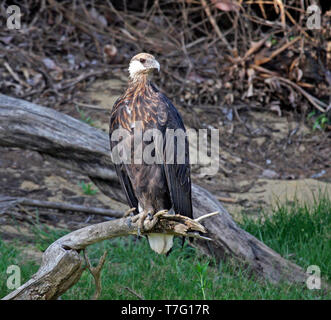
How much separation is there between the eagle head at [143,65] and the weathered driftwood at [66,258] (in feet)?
3.93

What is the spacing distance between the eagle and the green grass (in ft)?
1.13

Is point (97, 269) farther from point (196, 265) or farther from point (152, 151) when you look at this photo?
point (196, 265)

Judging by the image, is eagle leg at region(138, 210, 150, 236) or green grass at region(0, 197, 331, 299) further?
green grass at region(0, 197, 331, 299)

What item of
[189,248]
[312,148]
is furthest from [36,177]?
[312,148]

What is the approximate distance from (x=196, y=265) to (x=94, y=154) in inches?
48.9

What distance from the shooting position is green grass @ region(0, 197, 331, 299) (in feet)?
13.9

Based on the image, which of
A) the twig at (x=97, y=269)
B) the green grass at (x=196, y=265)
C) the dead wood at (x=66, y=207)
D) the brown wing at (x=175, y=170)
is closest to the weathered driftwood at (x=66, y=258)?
the twig at (x=97, y=269)

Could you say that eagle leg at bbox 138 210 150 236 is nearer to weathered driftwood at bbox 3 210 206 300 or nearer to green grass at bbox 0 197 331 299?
weathered driftwood at bbox 3 210 206 300

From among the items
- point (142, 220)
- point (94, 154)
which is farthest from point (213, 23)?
point (142, 220)

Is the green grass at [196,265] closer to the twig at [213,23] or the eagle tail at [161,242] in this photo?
the eagle tail at [161,242]

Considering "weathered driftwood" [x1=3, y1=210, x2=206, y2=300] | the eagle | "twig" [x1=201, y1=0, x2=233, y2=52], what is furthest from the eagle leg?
"twig" [x1=201, y1=0, x2=233, y2=52]

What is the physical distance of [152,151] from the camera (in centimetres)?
396

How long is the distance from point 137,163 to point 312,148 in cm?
394

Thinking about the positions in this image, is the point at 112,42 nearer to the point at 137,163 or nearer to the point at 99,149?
the point at 99,149
